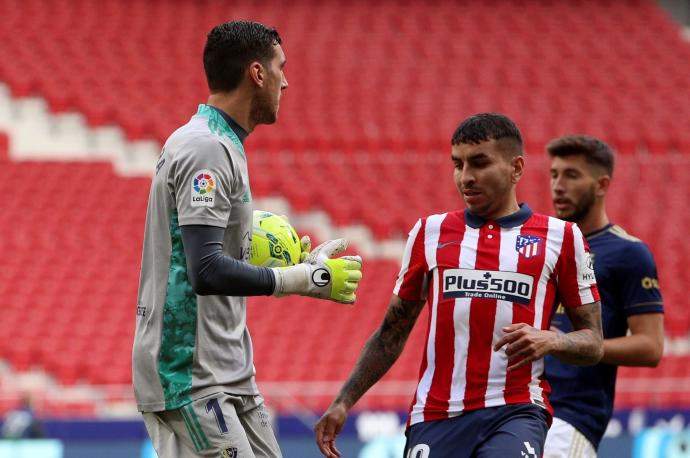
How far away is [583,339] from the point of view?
4.14 m

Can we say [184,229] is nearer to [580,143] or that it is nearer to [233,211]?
[233,211]

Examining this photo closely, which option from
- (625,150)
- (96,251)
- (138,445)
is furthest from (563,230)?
(625,150)

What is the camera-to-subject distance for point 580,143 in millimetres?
5445

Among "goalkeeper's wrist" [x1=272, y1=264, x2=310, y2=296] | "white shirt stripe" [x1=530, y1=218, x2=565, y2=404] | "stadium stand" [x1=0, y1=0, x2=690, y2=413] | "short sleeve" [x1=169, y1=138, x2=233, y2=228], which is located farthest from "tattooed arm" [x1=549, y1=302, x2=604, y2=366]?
"stadium stand" [x1=0, y1=0, x2=690, y2=413]

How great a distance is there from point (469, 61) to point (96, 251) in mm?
9244

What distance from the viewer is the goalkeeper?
3.63 m

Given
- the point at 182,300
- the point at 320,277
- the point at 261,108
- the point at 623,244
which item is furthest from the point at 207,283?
the point at 623,244

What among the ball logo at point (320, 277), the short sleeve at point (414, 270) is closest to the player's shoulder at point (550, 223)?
the short sleeve at point (414, 270)

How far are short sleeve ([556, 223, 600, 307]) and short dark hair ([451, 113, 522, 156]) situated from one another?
1.20 feet

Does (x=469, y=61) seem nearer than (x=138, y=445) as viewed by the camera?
No

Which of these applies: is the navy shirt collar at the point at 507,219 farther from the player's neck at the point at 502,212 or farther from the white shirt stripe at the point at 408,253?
the white shirt stripe at the point at 408,253

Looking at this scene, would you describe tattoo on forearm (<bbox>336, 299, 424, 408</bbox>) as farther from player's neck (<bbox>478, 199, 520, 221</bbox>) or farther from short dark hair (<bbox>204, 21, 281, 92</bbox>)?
short dark hair (<bbox>204, 21, 281, 92</bbox>)

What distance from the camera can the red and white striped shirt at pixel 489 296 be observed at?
4117 mm

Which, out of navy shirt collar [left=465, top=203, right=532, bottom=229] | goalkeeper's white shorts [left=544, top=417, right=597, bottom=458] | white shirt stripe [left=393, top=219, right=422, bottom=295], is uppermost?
navy shirt collar [left=465, top=203, right=532, bottom=229]
